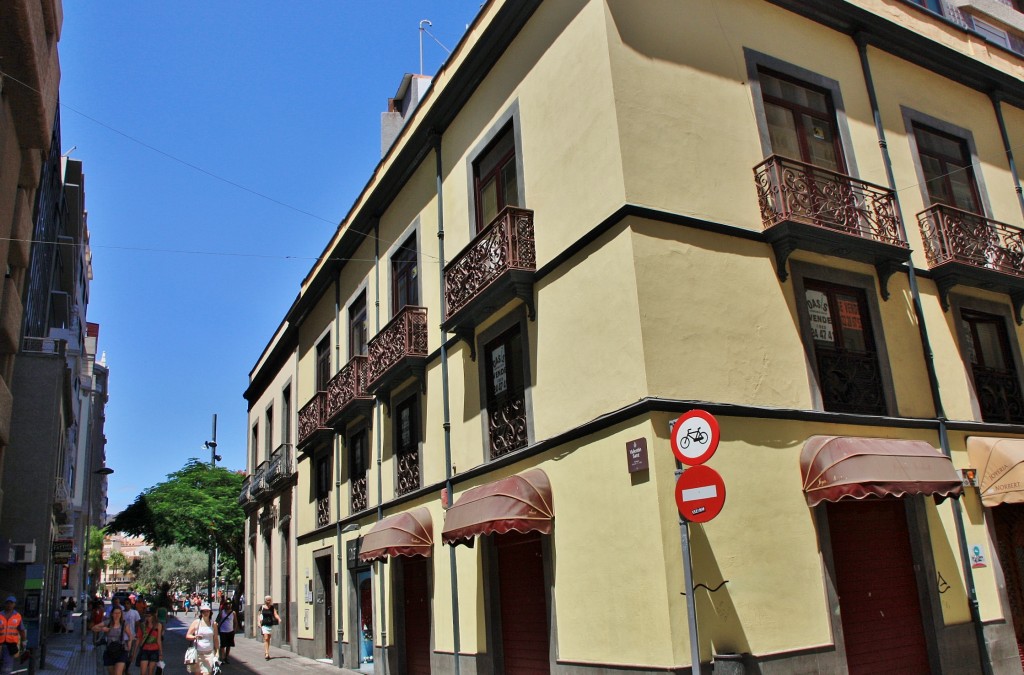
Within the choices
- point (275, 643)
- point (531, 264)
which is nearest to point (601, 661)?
point (531, 264)

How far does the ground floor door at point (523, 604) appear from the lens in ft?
38.8

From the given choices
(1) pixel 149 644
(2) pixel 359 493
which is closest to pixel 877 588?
(1) pixel 149 644

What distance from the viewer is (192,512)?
40.7m

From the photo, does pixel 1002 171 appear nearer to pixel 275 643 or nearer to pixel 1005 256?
pixel 1005 256

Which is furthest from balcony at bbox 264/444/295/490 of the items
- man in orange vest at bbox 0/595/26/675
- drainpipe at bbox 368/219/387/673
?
man in orange vest at bbox 0/595/26/675

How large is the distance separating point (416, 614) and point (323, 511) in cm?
709

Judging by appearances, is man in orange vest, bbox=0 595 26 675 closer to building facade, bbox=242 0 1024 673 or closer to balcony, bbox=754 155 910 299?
building facade, bbox=242 0 1024 673

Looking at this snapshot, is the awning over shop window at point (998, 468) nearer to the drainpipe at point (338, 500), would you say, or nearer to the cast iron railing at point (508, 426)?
the cast iron railing at point (508, 426)

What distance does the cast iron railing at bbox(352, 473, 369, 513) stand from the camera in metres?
19.3

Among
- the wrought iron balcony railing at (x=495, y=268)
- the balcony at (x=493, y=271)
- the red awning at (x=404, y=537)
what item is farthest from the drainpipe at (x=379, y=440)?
the wrought iron balcony railing at (x=495, y=268)

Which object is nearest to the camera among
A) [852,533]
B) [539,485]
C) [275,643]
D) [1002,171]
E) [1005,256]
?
[852,533]

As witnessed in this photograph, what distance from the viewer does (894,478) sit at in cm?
980

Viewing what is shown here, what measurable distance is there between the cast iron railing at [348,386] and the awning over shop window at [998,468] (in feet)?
38.9

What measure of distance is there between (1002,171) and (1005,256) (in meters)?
2.30
